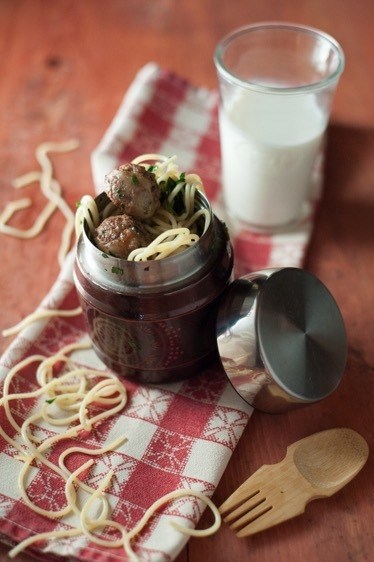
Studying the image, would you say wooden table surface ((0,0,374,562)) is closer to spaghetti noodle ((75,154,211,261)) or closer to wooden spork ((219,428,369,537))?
wooden spork ((219,428,369,537))

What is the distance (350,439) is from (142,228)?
442mm

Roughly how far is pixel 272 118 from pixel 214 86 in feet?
1.49

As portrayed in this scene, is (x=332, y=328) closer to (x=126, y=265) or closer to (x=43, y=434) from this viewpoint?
(x=126, y=265)

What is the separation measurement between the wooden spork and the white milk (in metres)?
0.53

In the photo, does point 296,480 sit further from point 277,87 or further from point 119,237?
point 277,87

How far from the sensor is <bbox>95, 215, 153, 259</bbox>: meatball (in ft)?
3.33

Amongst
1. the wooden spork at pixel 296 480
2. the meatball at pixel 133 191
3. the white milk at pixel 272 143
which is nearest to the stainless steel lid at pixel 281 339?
the wooden spork at pixel 296 480

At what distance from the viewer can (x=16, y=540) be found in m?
0.95

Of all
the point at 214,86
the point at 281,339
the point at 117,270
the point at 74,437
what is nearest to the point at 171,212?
the point at 117,270

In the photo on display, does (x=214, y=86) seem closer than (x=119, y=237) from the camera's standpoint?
No

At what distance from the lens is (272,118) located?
1.36 meters

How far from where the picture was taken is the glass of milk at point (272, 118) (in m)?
1.34

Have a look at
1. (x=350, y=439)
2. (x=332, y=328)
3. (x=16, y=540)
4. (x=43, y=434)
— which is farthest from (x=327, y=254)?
(x=16, y=540)

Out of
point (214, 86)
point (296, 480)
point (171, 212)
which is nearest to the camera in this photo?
point (296, 480)
